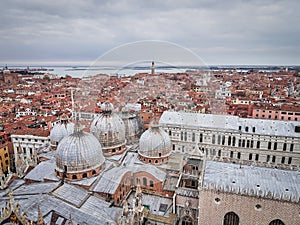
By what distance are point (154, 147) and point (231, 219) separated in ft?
14.1

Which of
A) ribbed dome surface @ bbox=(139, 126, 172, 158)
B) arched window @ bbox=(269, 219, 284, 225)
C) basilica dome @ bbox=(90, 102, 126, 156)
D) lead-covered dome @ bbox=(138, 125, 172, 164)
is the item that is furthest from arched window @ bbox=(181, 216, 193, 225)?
basilica dome @ bbox=(90, 102, 126, 156)

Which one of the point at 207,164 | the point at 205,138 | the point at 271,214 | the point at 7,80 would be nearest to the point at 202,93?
the point at 205,138

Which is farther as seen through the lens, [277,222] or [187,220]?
[187,220]

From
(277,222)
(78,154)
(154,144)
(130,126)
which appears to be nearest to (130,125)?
(130,126)

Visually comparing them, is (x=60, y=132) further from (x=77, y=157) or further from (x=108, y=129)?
(x=77, y=157)

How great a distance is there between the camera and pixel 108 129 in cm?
1046

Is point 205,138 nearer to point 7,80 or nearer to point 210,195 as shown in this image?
point 210,195

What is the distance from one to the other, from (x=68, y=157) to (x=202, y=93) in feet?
61.9

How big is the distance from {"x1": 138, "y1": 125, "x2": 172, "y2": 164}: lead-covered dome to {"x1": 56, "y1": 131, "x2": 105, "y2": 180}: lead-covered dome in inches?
91.8

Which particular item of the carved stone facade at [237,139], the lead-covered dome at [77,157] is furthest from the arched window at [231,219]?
the carved stone facade at [237,139]

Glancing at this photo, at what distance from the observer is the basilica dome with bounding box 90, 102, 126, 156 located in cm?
1041

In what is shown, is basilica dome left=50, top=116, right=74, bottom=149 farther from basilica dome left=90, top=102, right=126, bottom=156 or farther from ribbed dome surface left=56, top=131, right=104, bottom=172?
ribbed dome surface left=56, top=131, right=104, bottom=172

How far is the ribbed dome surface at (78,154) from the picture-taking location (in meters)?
8.24

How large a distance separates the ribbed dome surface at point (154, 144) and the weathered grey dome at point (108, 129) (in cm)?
124
